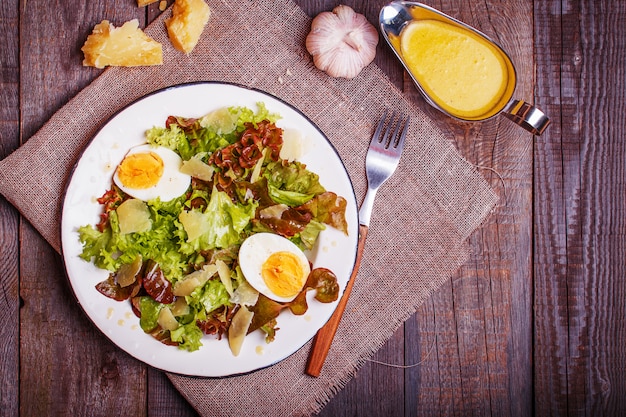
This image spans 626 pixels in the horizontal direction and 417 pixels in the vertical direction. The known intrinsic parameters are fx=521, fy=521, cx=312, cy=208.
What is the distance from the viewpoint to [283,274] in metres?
2.04

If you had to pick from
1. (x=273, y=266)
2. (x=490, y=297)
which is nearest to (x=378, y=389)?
(x=490, y=297)

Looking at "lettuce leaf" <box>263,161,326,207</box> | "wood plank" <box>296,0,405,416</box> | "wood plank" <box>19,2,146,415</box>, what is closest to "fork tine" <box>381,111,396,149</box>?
"lettuce leaf" <box>263,161,326,207</box>

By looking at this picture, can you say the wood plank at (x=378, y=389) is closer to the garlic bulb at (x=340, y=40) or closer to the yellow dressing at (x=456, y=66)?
the yellow dressing at (x=456, y=66)

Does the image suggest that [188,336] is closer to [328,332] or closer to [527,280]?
[328,332]

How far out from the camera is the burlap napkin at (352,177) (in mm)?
2205

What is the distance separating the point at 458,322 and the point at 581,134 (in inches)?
40.4

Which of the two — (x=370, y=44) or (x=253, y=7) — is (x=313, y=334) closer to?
(x=370, y=44)

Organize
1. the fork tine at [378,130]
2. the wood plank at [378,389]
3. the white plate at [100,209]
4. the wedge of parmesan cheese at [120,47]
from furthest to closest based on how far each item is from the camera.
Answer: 1. the wood plank at [378,389]
2. the fork tine at [378,130]
3. the wedge of parmesan cheese at [120,47]
4. the white plate at [100,209]

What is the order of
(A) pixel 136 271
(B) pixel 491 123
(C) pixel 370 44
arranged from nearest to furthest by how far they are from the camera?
(A) pixel 136 271
(C) pixel 370 44
(B) pixel 491 123

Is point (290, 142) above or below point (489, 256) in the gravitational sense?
above

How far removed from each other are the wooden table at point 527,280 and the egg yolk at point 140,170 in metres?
0.77

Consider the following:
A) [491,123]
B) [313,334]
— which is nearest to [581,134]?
[491,123]

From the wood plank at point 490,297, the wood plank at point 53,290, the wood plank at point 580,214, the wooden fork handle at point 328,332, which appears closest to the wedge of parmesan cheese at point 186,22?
the wood plank at point 53,290

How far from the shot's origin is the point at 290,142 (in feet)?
6.72
